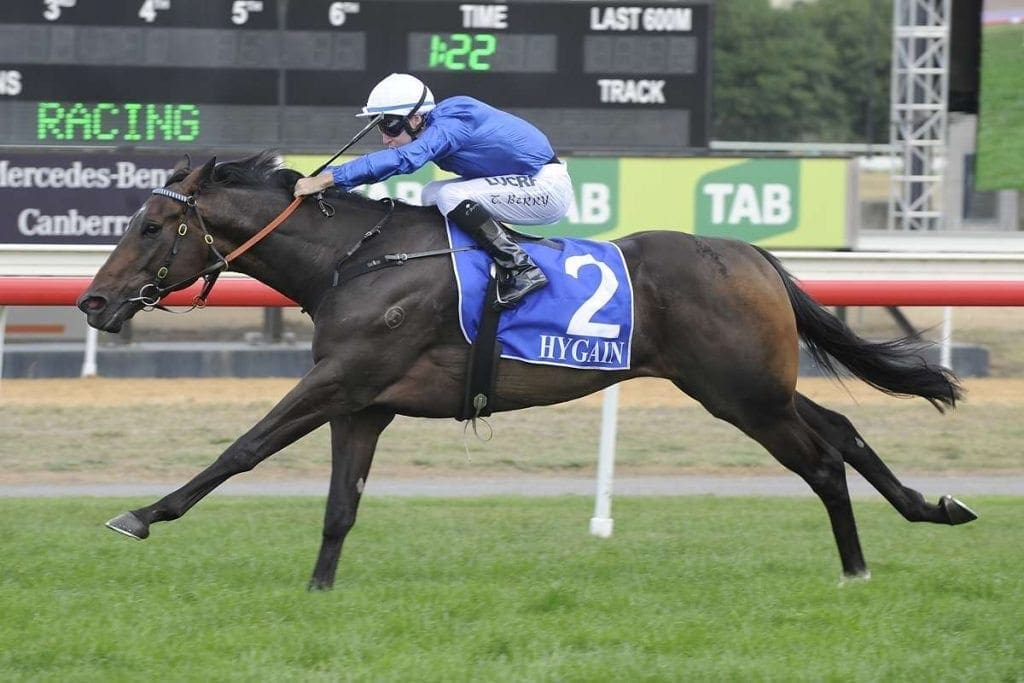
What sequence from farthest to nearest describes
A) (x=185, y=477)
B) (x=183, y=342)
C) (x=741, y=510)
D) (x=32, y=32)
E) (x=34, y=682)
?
1. (x=183, y=342)
2. (x=32, y=32)
3. (x=185, y=477)
4. (x=741, y=510)
5. (x=34, y=682)

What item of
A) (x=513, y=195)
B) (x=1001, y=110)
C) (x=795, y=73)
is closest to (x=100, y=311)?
(x=513, y=195)

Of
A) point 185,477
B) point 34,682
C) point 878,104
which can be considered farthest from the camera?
point 878,104

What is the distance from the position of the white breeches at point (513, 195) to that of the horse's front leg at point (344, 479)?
79 centimetres

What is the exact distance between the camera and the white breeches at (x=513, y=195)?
18.4 ft

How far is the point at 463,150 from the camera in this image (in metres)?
5.56

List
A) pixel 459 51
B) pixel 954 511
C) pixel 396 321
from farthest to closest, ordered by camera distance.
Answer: pixel 459 51 → pixel 954 511 → pixel 396 321

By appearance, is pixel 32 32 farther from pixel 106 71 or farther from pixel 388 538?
pixel 388 538

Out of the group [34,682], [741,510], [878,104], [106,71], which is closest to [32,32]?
[106,71]

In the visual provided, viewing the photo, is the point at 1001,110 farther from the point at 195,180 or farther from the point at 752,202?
the point at 195,180

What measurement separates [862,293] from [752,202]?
687cm

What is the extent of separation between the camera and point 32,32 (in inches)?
476

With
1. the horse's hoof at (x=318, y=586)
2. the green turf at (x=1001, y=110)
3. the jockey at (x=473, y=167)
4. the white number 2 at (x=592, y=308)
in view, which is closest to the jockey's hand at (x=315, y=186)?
the jockey at (x=473, y=167)

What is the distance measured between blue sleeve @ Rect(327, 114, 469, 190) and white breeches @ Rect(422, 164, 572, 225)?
0.73ft

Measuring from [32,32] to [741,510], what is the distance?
24.4 ft
